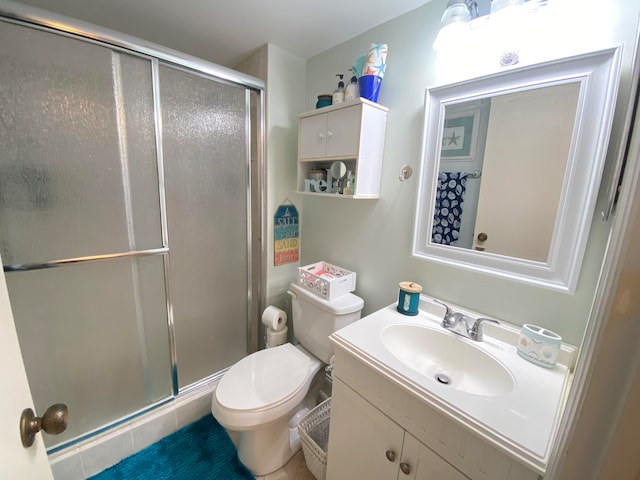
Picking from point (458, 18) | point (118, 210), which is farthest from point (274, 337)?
point (458, 18)

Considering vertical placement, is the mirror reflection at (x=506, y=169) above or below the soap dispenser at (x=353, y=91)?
below

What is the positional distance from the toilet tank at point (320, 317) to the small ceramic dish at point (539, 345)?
0.67 m

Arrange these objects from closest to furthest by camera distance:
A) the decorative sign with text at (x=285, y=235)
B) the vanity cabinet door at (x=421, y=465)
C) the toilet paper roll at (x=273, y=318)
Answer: the vanity cabinet door at (x=421, y=465) < the toilet paper roll at (x=273, y=318) < the decorative sign with text at (x=285, y=235)

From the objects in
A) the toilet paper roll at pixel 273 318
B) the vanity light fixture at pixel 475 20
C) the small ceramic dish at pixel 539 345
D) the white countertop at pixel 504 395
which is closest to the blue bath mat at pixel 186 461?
the toilet paper roll at pixel 273 318

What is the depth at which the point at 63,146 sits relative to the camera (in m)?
1.06

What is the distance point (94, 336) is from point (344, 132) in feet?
5.04

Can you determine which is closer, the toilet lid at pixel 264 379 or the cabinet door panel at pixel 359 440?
the cabinet door panel at pixel 359 440

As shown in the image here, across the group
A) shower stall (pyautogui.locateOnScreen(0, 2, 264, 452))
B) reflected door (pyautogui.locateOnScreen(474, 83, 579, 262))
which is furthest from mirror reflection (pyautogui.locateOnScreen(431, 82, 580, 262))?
shower stall (pyautogui.locateOnScreen(0, 2, 264, 452))

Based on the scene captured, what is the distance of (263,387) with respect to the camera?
1.23 metres

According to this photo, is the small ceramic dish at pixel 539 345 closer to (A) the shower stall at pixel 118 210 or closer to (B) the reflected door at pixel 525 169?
(B) the reflected door at pixel 525 169

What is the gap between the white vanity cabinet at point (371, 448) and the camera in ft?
2.54

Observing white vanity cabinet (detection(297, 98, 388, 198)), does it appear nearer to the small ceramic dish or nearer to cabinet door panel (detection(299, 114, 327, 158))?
cabinet door panel (detection(299, 114, 327, 158))

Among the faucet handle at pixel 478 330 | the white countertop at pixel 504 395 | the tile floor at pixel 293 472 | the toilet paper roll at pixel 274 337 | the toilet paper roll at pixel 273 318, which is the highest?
the faucet handle at pixel 478 330

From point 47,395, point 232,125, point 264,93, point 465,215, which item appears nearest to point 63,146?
point 232,125
